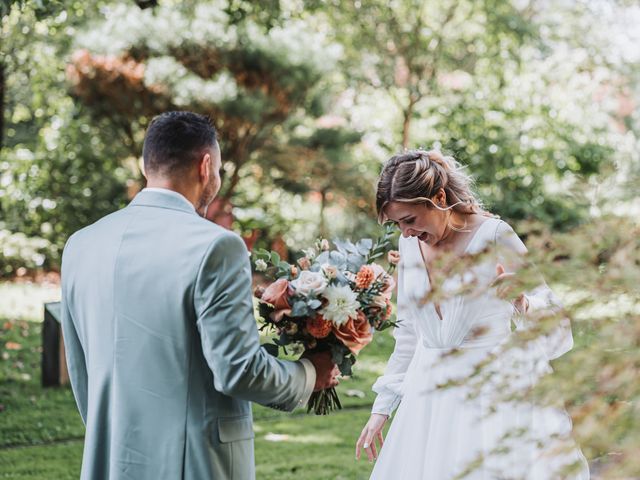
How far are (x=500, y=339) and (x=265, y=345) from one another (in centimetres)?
96

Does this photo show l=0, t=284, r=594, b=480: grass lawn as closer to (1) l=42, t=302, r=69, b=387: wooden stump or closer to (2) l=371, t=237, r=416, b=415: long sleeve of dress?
(1) l=42, t=302, r=69, b=387: wooden stump

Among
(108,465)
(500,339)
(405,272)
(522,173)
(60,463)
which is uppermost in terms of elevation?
(522,173)

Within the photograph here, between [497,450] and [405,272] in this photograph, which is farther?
[405,272]

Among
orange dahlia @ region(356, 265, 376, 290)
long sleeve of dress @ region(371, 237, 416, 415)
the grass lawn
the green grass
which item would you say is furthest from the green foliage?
orange dahlia @ region(356, 265, 376, 290)

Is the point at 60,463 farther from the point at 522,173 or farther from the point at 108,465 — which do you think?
the point at 522,173

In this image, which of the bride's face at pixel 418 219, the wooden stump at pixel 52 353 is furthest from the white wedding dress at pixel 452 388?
the wooden stump at pixel 52 353

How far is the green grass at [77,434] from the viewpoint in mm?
5262

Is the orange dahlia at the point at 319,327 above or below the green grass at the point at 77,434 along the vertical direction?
above

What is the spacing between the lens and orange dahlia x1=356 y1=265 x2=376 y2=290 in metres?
2.75

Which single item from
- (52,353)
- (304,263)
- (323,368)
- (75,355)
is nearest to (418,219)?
(304,263)

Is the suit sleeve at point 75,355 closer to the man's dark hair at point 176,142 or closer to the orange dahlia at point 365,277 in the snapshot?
the man's dark hair at point 176,142

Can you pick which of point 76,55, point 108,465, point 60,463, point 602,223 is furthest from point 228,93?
point 602,223

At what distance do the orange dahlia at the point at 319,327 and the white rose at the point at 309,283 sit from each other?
0.08 meters

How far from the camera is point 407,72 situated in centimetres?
1367
